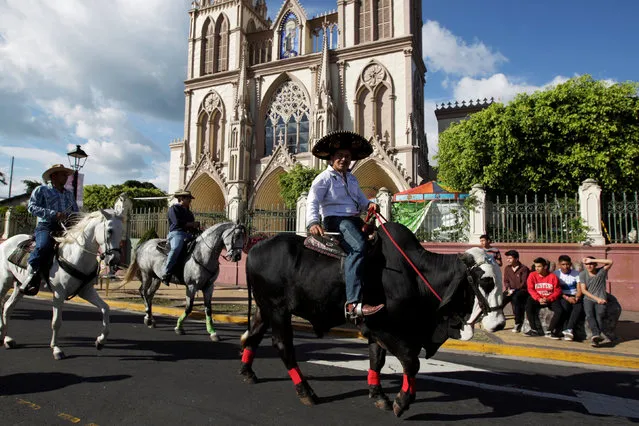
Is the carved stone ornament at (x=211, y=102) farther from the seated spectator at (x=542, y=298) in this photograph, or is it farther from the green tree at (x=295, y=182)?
the seated spectator at (x=542, y=298)

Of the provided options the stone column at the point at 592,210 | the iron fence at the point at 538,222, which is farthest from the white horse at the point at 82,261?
the stone column at the point at 592,210

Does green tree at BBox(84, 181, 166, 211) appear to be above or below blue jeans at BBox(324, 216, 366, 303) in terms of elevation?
above

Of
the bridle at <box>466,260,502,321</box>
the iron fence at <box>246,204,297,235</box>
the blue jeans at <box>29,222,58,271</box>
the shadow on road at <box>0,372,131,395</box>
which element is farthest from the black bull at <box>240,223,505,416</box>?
the iron fence at <box>246,204,297,235</box>

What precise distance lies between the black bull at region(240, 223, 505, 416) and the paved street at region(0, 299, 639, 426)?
16.7 inches

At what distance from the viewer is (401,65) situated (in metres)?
29.3

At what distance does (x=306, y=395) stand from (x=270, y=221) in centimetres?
1238

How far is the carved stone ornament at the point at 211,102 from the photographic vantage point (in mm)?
36156

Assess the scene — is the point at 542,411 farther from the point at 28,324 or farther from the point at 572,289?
the point at 28,324

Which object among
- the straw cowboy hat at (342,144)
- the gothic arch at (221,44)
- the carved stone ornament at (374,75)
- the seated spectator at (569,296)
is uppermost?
the gothic arch at (221,44)

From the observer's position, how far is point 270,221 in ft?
52.6

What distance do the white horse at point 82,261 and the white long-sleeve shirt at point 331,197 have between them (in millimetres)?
3009

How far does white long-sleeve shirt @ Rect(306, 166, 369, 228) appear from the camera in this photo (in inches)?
161

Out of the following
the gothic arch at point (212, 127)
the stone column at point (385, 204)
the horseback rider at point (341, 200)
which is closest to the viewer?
the horseback rider at point (341, 200)

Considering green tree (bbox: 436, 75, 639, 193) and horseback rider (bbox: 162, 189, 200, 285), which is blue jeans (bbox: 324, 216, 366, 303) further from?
green tree (bbox: 436, 75, 639, 193)
